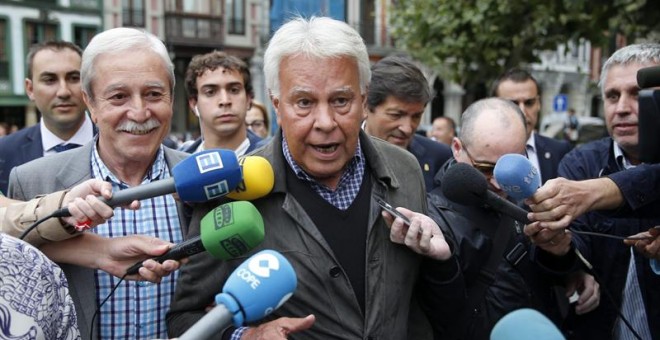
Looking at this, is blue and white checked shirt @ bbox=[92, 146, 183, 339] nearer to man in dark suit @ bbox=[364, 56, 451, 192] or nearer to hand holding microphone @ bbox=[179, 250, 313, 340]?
hand holding microphone @ bbox=[179, 250, 313, 340]

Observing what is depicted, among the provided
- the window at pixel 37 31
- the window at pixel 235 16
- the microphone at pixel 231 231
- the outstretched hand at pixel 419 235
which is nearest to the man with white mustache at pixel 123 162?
the microphone at pixel 231 231

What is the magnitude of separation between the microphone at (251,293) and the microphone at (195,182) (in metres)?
0.41

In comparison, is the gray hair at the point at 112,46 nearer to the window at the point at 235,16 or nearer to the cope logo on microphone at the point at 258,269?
the cope logo on microphone at the point at 258,269

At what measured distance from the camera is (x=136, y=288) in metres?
2.34

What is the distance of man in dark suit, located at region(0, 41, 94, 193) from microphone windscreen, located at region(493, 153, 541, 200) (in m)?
2.79

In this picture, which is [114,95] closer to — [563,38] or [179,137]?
[563,38]

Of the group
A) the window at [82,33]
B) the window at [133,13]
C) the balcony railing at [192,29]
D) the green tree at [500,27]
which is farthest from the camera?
the balcony railing at [192,29]

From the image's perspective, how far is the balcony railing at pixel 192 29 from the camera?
24719mm

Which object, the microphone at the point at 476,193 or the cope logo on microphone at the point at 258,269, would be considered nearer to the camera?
the cope logo on microphone at the point at 258,269

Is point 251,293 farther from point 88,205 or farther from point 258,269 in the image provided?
point 88,205

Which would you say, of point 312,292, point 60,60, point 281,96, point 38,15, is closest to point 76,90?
point 60,60

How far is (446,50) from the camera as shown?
11.8 metres

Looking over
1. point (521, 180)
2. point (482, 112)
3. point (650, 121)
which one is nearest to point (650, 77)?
point (650, 121)

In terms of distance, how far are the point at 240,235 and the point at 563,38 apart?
9.45 m
